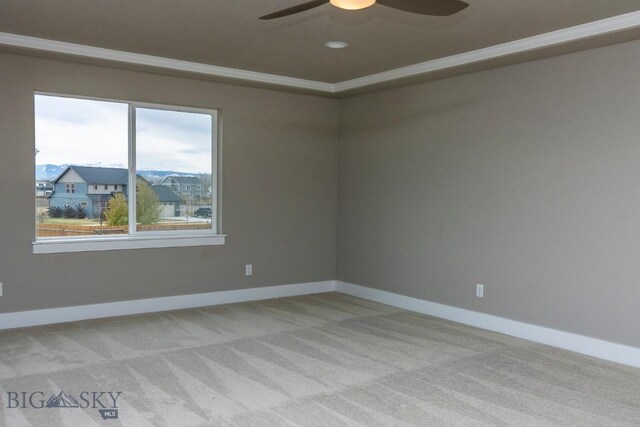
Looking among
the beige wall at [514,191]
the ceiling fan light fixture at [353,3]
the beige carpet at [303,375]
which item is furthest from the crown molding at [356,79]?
the beige carpet at [303,375]

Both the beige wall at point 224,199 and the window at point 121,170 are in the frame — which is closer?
the beige wall at point 224,199

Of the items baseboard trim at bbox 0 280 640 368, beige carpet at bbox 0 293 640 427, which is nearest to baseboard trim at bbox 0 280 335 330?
baseboard trim at bbox 0 280 640 368

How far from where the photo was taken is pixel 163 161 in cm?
552

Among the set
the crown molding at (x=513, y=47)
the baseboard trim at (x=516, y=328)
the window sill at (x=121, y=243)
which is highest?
the crown molding at (x=513, y=47)

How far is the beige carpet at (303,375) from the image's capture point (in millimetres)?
2980

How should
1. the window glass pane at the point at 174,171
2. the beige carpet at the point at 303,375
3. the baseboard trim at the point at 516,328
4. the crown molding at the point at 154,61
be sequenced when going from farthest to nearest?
the window glass pane at the point at 174,171
the crown molding at the point at 154,61
the baseboard trim at the point at 516,328
the beige carpet at the point at 303,375

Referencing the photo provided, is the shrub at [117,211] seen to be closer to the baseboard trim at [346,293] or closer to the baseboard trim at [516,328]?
the baseboard trim at [346,293]

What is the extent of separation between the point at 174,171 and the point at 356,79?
214 centimetres

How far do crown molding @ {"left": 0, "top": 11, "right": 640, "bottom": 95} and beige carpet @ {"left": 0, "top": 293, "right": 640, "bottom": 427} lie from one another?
2340 mm

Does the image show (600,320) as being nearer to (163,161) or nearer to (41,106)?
(163,161)

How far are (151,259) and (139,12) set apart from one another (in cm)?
250

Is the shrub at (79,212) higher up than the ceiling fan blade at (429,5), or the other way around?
the ceiling fan blade at (429,5)

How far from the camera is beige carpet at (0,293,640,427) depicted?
2.98 metres

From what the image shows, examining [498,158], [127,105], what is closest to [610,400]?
[498,158]
